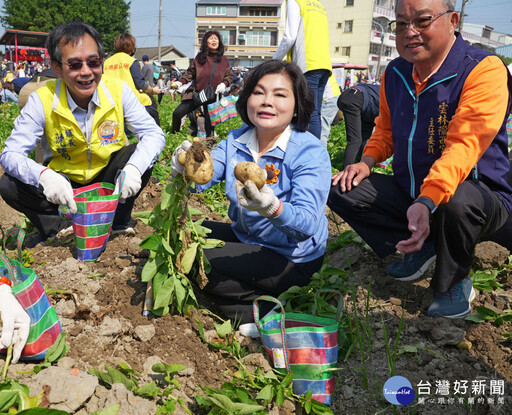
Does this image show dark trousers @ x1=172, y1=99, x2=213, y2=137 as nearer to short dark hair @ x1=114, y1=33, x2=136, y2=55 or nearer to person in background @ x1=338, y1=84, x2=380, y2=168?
short dark hair @ x1=114, y1=33, x2=136, y2=55

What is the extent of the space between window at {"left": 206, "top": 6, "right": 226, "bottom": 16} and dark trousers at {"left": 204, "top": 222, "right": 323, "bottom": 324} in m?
60.0

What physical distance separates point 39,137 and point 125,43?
3010 mm

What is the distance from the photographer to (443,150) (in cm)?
212

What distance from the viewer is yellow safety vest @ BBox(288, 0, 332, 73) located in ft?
13.6

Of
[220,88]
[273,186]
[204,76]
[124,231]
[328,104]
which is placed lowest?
[124,231]

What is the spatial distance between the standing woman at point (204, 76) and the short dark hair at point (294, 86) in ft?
13.4

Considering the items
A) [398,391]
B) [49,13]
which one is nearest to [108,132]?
[398,391]

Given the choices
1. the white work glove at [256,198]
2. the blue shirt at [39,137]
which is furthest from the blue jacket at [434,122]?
the blue shirt at [39,137]

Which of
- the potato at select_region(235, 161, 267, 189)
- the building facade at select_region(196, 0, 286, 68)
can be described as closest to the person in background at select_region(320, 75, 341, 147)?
the potato at select_region(235, 161, 267, 189)

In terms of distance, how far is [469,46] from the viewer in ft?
7.40

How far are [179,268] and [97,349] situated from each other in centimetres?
44

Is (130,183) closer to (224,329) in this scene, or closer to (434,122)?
(224,329)

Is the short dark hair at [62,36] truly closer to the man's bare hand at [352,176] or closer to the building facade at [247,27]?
the man's bare hand at [352,176]

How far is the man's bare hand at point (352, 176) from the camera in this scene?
100 inches
